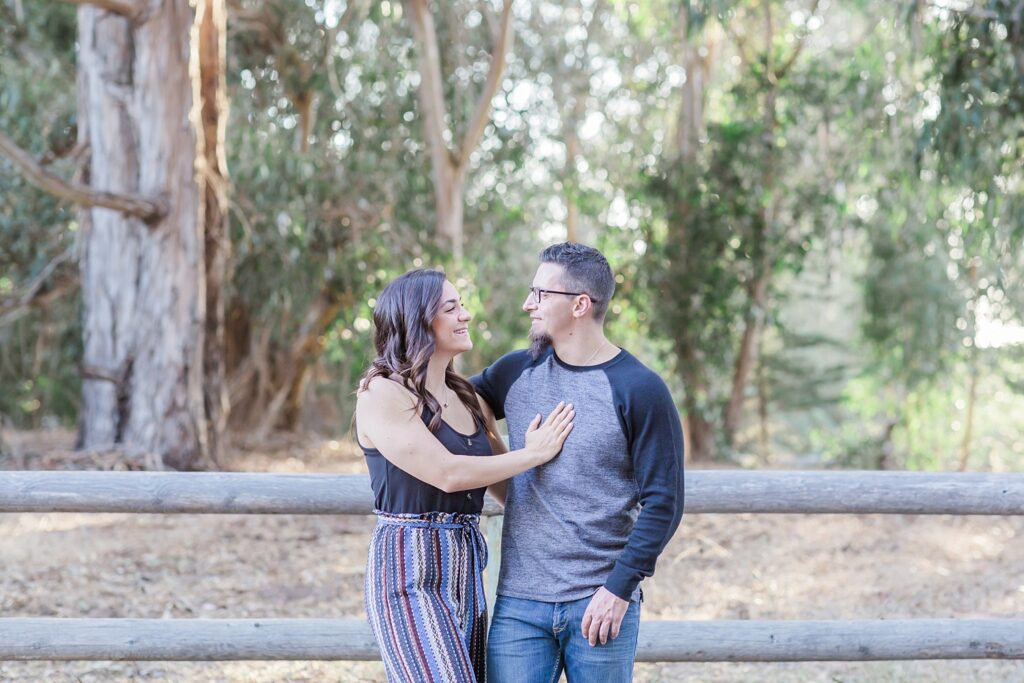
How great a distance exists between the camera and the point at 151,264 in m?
9.02

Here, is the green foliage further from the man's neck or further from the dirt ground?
the man's neck

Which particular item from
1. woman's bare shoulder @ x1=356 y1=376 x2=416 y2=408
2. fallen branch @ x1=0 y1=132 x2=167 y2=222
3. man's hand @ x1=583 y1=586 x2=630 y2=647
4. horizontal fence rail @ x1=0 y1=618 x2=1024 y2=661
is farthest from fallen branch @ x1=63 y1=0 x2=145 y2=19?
man's hand @ x1=583 y1=586 x2=630 y2=647

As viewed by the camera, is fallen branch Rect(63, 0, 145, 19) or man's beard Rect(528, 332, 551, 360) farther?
fallen branch Rect(63, 0, 145, 19)

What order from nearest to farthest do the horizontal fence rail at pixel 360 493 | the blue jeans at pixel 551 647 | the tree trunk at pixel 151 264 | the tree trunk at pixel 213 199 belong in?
the blue jeans at pixel 551 647
the horizontal fence rail at pixel 360 493
the tree trunk at pixel 151 264
the tree trunk at pixel 213 199

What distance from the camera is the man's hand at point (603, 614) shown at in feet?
8.58

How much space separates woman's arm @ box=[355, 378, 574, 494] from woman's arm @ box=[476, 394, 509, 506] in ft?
0.92

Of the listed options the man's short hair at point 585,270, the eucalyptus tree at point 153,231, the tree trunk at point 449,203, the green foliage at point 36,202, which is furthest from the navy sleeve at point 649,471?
the tree trunk at point 449,203

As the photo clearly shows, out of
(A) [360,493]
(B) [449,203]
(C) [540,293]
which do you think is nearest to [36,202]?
(B) [449,203]

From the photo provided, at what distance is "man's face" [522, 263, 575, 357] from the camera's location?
109 inches

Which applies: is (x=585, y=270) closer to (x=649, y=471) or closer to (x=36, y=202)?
(x=649, y=471)

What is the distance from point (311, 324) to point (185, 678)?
27.9 feet

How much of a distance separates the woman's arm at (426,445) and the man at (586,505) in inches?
2.5

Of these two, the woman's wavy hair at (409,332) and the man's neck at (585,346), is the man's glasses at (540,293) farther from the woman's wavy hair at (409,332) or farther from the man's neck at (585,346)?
the woman's wavy hair at (409,332)

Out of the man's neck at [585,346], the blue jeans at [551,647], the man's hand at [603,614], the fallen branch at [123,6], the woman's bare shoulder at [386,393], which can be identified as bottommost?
the blue jeans at [551,647]
